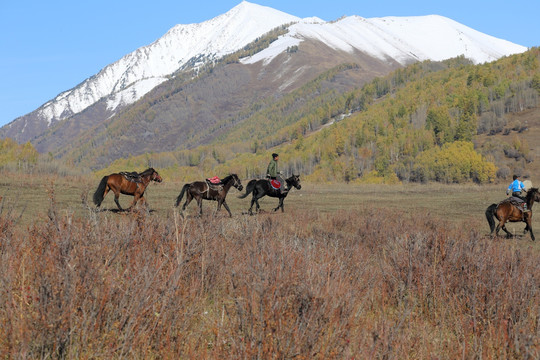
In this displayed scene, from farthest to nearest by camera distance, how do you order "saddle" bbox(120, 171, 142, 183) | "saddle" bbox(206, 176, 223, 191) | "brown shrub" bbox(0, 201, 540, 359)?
"saddle" bbox(206, 176, 223, 191) < "saddle" bbox(120, 171, 142, 183) < "brown shrub" bbox(0, 201, 540, 359)

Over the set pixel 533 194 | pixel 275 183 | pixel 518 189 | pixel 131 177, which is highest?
pixel 131 177

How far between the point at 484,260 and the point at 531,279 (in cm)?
65

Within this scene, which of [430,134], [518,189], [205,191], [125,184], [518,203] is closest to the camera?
[518,203]

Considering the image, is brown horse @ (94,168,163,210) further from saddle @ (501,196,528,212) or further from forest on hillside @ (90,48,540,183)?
forest on hillside @ (90,48,540,183)

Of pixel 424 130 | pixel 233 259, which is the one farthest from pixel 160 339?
pixel 424 130

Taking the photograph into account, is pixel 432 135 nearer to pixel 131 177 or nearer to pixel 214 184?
pixel 214 184

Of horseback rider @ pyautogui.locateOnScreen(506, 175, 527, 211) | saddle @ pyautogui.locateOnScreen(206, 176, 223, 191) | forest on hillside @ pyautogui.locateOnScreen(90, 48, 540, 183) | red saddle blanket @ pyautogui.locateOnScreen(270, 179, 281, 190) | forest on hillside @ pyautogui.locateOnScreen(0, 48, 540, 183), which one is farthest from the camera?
forest on hillside @ pyautogui.locateOnScreen(90, 48, 540, 183)

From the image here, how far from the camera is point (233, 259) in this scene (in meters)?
7.07

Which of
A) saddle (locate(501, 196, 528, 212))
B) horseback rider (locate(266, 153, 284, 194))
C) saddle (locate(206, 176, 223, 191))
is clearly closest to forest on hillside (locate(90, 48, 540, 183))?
horseback rider (locate(266, 153, 284, 194))

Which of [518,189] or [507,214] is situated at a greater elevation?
[518,189]

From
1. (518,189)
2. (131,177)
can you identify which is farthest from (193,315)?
(518,189)

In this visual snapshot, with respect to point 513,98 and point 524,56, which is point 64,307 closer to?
point 513,98

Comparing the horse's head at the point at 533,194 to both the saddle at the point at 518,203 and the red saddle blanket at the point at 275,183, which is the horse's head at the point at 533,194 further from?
the red saddle blanket at the point at 275,183

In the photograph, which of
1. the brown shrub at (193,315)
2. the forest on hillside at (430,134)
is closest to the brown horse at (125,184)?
the brown shrub at (193,315)
